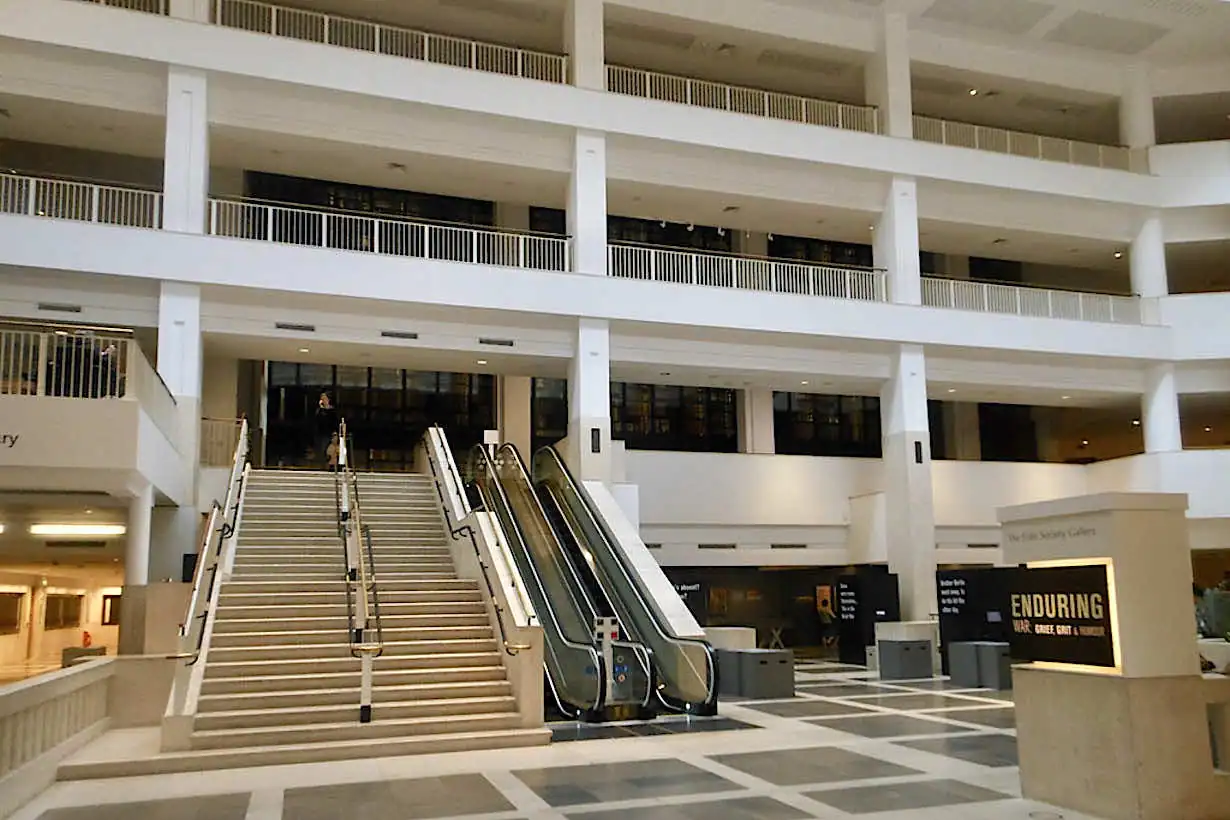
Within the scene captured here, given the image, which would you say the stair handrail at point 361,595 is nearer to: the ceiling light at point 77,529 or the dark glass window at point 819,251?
the ceiling light at point 77,529

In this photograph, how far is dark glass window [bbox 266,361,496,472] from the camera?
960 inches

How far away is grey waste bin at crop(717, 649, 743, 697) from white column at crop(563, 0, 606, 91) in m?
11.2

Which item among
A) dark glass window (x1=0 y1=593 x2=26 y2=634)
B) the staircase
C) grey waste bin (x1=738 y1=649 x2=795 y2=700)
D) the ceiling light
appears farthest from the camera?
dark glass window (x1=0 y1=593 x2=26 y2=634)

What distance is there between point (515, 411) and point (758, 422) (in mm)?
6277

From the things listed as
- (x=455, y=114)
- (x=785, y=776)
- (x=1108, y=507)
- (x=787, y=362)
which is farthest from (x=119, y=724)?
(x=787, y=362)

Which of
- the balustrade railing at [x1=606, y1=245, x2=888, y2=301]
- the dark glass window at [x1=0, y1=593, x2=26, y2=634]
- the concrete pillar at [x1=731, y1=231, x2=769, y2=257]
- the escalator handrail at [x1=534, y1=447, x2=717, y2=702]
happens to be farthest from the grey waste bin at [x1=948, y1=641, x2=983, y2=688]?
the dark glass window at [x1=0, y1=593, x2=26, y2=634]

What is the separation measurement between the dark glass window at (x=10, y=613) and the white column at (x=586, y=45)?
14.8m

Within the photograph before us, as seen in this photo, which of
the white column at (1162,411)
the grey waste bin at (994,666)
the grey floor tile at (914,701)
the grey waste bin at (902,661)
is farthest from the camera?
the white column at (1162,411)

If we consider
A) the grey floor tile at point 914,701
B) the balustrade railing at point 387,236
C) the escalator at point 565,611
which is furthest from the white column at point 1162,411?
the escalator at point 565,611

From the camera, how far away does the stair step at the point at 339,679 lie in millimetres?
11250

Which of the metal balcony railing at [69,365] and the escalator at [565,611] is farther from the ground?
the metal balcony railing at [69,365]

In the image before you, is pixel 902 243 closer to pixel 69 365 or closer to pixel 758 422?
pixel 758 422

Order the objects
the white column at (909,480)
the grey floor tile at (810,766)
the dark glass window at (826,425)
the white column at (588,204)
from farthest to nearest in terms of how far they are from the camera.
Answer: the dark glass window at (826,425), the white column at (909,480), the white column at (588,204), the grey floor tile at (810,766)

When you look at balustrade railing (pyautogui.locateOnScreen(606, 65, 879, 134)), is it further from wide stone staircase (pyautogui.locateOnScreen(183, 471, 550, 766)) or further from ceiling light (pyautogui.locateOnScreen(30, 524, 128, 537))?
ceiling light (pyautogui.locateOnScreen(30, 524, 128, 537))
